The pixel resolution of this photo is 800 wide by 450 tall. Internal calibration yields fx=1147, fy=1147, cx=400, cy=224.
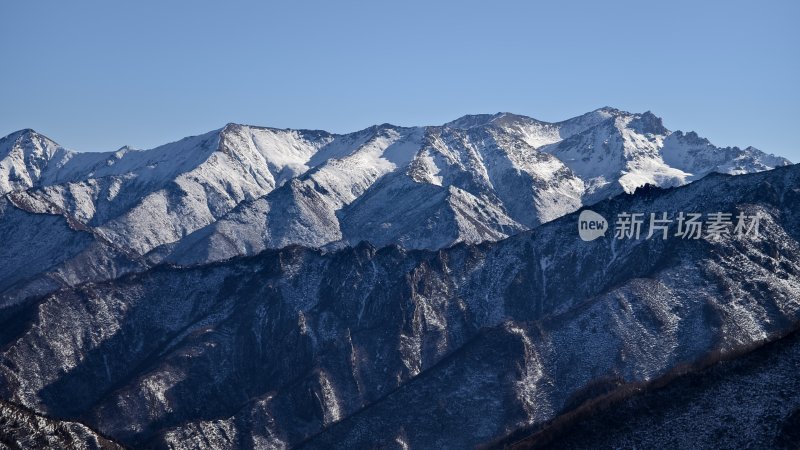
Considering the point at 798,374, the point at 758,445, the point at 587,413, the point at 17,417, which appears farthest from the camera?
the point at 17,417

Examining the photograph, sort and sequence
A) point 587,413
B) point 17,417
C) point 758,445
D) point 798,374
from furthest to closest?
point 17,417 → point 587,413 → point 798,374 → point 758,445

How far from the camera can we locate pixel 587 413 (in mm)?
131875

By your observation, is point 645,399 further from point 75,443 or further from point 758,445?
point 75,443

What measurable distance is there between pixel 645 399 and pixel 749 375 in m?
11.5

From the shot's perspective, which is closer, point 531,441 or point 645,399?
point 645,399

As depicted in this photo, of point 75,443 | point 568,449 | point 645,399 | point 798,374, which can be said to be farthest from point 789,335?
point 75,443

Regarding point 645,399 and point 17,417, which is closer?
point 645,399

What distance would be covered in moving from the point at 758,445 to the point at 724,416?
634 centimetres

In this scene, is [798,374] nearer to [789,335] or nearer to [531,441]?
[789,335]

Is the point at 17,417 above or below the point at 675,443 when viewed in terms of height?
above

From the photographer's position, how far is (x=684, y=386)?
128125 mm

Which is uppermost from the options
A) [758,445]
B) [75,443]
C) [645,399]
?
[75,443]

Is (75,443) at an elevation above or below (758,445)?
above

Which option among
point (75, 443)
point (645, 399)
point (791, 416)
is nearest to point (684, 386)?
point (645, 399)
